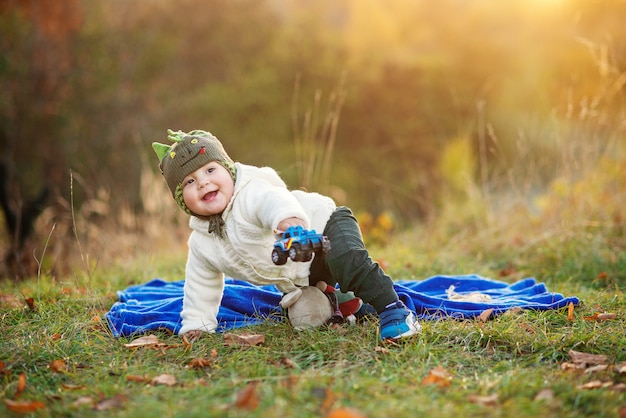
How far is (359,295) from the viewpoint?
288 cm

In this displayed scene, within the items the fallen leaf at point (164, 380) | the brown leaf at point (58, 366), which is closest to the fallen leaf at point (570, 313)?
the fallen leaf at point (164, 380)

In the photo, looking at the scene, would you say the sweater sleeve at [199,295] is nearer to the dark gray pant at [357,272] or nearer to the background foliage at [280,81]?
the dark gray pant at [357,272]

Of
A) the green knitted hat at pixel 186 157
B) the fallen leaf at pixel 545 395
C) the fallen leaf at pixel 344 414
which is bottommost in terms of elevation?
the fallen leaf at pixel 545 395

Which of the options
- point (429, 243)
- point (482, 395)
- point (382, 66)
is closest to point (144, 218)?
point (429, 243)

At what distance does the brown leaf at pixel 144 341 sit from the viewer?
9.33 ft

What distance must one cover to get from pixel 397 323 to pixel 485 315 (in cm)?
60

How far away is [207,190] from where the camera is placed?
9.22ft

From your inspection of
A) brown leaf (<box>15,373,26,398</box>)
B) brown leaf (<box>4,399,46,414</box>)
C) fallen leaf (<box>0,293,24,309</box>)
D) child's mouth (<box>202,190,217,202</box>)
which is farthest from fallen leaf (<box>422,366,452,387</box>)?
fallen leaf (<box>0,293,24,309</box>)

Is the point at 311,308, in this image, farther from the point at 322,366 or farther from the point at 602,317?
the point at 602,317

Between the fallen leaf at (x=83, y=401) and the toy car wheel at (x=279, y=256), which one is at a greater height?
Answer: the toy car wheel at (x=279, y=256)

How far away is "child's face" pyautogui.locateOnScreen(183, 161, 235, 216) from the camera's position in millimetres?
2820

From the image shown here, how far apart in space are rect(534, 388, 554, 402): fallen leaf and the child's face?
1502 mm

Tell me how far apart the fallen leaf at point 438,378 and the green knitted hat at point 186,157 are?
1.26 metres

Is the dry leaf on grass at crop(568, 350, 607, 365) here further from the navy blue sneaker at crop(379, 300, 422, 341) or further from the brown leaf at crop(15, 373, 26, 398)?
the brown leaf at crop(15, 373, 26, 398)
